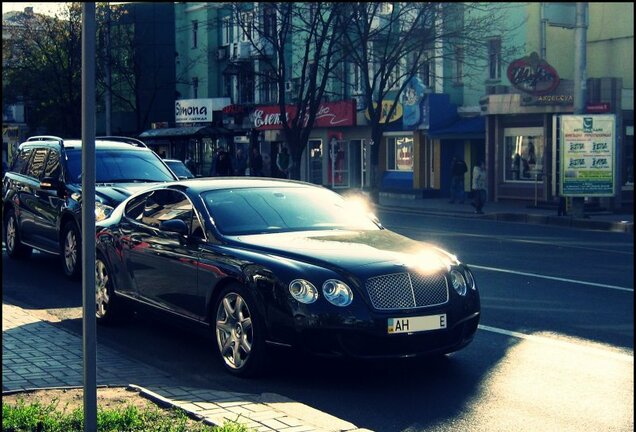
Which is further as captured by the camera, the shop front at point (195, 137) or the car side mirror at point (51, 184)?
the shop front at point (195, 137)

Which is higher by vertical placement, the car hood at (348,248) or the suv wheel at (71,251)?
the car hood at (348,248)

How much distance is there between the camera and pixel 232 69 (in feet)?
188

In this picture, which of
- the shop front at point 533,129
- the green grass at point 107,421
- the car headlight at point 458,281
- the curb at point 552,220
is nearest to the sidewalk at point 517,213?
the curb at point 552,220

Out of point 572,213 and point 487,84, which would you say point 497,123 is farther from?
point 572,213

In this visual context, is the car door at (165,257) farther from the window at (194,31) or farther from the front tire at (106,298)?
the window at (194,31)

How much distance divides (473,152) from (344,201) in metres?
30.7

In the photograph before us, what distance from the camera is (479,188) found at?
30906 mm

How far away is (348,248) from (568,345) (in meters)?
2.35

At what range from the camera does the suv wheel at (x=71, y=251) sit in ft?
43.9

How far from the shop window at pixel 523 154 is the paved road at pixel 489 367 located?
2113cm

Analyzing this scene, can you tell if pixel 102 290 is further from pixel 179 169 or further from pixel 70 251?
pixel 179 169

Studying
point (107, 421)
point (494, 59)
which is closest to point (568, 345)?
point (107, 421)

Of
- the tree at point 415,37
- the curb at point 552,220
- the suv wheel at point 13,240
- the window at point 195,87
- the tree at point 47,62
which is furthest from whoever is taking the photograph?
the window at point 195,87

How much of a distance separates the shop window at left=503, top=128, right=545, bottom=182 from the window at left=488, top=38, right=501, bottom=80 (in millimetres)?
3691
